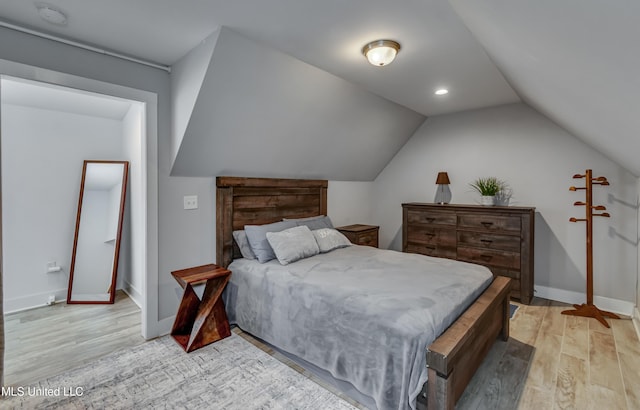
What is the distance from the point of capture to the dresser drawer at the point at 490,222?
11.0ft

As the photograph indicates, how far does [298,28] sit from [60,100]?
269cm

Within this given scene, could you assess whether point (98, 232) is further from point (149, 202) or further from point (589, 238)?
point (589, 238)

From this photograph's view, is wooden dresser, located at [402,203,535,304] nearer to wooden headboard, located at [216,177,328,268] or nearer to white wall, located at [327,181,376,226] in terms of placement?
white wall, located at [327,181,376,226]

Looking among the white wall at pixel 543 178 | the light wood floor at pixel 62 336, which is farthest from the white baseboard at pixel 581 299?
the light wood floor at pixel 62 336

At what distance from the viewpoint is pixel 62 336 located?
2.64m

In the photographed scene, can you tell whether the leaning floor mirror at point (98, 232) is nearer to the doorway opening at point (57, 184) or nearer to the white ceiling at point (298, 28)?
the doorway opening at point (57, 184)

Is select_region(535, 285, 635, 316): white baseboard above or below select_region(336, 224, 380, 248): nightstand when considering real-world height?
below

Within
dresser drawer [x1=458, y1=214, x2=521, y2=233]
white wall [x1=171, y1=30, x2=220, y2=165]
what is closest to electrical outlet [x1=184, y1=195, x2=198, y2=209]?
white wall [x1=171, y1=30, x2=220, y2=165]

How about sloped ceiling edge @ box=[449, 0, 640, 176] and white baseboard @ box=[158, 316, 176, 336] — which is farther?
white baseboard @ box=[158, 316, 176, 336]

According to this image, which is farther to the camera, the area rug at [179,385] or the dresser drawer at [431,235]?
the dresser drawer at [431,235]

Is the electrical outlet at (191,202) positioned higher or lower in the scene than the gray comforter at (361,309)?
higher

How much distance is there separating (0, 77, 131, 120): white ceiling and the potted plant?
13.4 ft

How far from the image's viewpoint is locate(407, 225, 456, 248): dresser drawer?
3.82 metres

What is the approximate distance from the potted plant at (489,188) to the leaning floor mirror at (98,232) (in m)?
4.47
